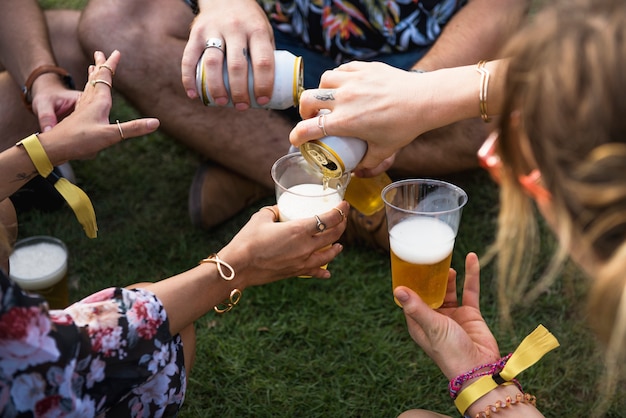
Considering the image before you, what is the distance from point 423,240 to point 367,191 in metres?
0.48

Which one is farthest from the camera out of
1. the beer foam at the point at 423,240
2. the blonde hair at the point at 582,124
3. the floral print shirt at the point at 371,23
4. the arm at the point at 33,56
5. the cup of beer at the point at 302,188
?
the floral print shirt at the point at 371,23

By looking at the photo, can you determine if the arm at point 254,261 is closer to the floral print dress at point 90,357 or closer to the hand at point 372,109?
the floral print dress at point 90,357

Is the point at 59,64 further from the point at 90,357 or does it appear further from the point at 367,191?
the point at 90,357

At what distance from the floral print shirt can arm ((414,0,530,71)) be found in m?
0.08

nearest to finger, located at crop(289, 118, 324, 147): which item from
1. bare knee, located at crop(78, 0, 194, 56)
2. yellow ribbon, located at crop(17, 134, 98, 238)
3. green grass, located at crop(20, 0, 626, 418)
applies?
yellow ribbon, located at crop(17, 134, 98, 238)

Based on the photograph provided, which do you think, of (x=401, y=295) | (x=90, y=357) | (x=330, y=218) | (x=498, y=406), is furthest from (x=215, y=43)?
(x=498, y=406)

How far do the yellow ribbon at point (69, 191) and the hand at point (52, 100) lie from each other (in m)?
0.37

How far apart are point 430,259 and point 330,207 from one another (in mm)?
312

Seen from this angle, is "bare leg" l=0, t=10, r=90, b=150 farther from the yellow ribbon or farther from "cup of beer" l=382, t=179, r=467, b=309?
"cup of beer" l=382, t=179, r=467, b=309

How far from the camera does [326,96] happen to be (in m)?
1.88

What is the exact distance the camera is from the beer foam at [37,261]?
7.69 feet

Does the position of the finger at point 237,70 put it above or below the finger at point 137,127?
above

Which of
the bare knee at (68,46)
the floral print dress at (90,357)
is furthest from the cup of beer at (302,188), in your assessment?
the bare knee at (68,46)

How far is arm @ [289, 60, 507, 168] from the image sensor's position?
5.94ft
